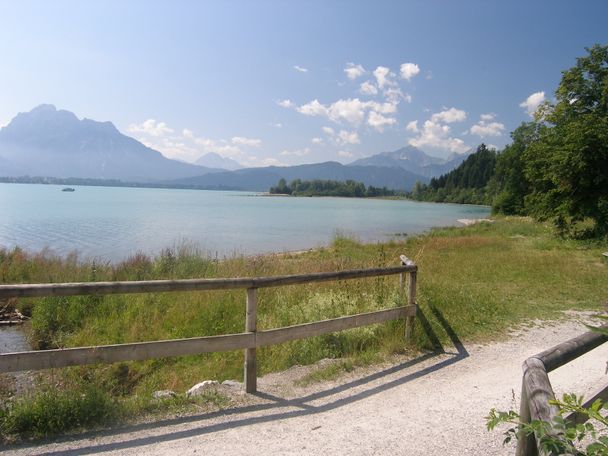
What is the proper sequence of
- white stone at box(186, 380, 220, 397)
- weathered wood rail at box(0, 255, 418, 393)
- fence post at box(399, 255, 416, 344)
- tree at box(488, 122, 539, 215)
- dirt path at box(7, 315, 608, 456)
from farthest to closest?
1. tree at box(488, 122, 539, 215)
2. fence post at box(399, 255, 416, 344)
3. white stone at box(186, 380, 220, 397)
4. weathered wood rail at box(0, 255, 418, 393)
5. dirt path at box(7, 315, 608, 456)

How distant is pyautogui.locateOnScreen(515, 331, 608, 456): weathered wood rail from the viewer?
5.48ft

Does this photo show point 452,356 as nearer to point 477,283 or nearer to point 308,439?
point 308,439

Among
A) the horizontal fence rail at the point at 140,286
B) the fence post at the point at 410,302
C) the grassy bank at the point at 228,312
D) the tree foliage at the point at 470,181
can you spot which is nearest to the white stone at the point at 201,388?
the grassy bank at the point at 228,312

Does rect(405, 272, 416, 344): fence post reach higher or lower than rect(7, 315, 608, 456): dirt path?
higher

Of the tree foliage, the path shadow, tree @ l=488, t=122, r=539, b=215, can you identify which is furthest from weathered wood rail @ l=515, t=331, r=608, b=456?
the tree foliage

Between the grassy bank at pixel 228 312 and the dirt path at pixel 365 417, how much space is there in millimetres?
492

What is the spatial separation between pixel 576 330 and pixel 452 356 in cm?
321

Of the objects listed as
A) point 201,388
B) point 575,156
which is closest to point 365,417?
point 201,388

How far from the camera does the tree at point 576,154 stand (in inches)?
803

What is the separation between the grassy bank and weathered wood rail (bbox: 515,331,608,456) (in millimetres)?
3542

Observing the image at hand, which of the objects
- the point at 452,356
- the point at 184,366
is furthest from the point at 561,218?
the point at 184,366

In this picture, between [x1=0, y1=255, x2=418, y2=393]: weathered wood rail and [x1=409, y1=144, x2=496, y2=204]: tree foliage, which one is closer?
[x1=0, y1=255, x2=418, y2=393]: weathered wood rail

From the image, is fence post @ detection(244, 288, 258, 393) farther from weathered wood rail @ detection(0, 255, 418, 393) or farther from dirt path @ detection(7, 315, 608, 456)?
dirt path @ detection(7, 315, 608, 456)

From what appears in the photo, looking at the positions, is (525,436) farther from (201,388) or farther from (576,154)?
(576,154)
